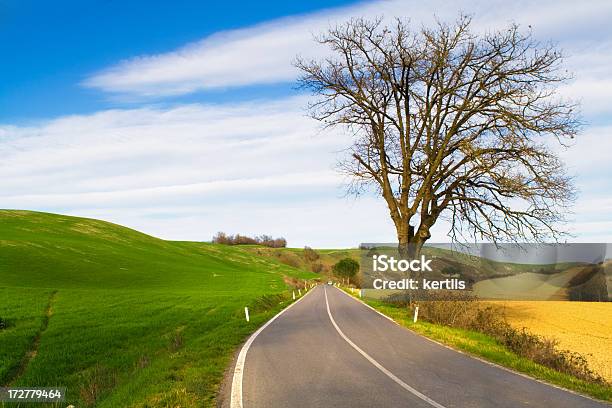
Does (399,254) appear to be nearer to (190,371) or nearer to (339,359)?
(339,359)

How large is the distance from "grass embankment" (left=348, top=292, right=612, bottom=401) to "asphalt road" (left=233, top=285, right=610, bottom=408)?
500mm

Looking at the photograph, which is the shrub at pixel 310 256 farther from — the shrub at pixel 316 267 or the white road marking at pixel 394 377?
the white road marking at pixel 394 377

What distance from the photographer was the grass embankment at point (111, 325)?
1056 centimetres

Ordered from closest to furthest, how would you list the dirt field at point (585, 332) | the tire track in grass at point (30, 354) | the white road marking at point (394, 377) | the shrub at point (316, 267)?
1. the white road marking at point (394, 377)
2. the tire track in grass at point (30, 354)
3. the dirt field at point (585, 332)
4. the shrub at point (316, 267)

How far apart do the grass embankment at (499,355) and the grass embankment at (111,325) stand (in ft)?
21.0

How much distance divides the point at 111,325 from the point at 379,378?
18.9 m

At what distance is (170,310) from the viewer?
101 ft

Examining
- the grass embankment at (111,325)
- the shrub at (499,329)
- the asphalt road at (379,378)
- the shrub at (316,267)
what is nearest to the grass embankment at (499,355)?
the shrub at (499,329)

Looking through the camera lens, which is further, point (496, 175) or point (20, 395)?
point (496, 175)

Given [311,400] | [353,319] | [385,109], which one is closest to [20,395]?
[311,400]

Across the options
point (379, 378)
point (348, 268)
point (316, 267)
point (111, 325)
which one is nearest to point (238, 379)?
point (379, 378)

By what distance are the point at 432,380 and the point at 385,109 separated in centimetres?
1900

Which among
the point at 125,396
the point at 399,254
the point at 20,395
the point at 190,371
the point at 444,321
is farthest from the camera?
the point at 399,254

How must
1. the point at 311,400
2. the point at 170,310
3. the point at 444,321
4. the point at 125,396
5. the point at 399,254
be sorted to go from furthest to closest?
1. the point at 170,310
2. the point at 399,254
3. the point at 444,321
4. the point at 125,396
5. the point at 311,400
